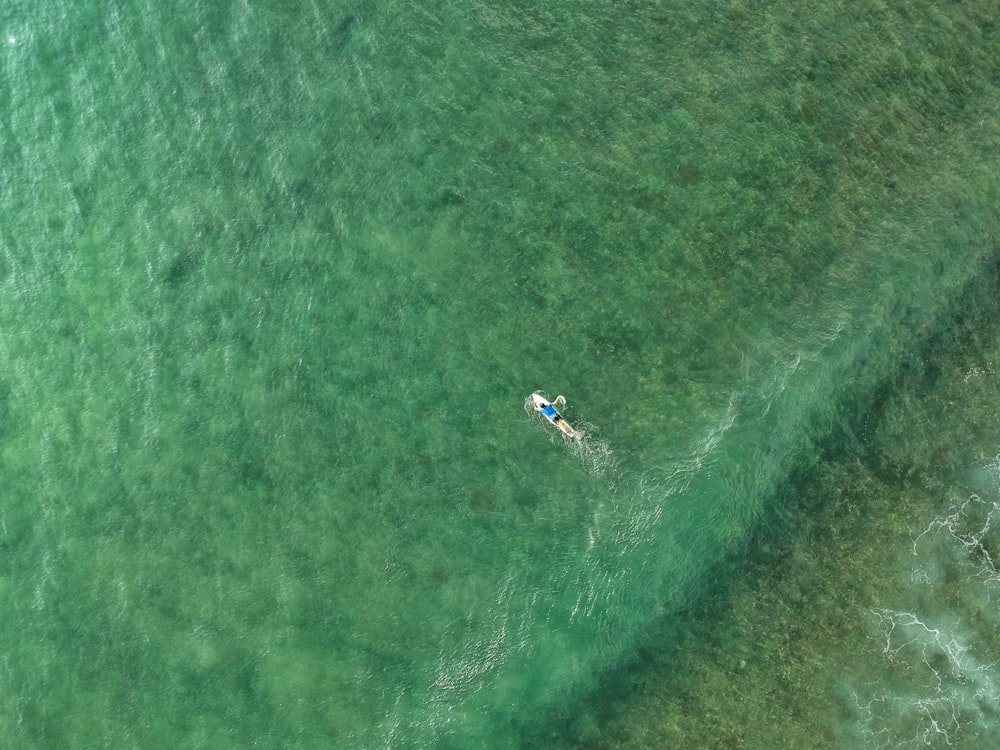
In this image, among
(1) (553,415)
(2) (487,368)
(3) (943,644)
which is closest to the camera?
(3) (943,644)

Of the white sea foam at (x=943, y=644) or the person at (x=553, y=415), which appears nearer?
the white sea foam at (x=943, y=644)

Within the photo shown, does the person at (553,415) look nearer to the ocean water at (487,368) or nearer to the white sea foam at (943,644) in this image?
the ocean water at (487,368)

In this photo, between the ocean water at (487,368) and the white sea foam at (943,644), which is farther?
the ocean water at (487,368)

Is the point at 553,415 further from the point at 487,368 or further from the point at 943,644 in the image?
the point at 943,644

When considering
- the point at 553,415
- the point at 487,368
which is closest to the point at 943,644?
the point at 553,415

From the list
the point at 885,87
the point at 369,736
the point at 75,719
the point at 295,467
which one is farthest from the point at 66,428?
the point at 885,87

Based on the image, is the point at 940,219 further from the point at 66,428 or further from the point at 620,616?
the point at 66,428

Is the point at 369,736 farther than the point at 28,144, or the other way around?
the point at 28,144

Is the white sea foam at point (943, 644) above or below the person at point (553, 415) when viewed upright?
below

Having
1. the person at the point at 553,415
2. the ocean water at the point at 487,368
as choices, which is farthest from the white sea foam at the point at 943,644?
the person at the point at 553,415
